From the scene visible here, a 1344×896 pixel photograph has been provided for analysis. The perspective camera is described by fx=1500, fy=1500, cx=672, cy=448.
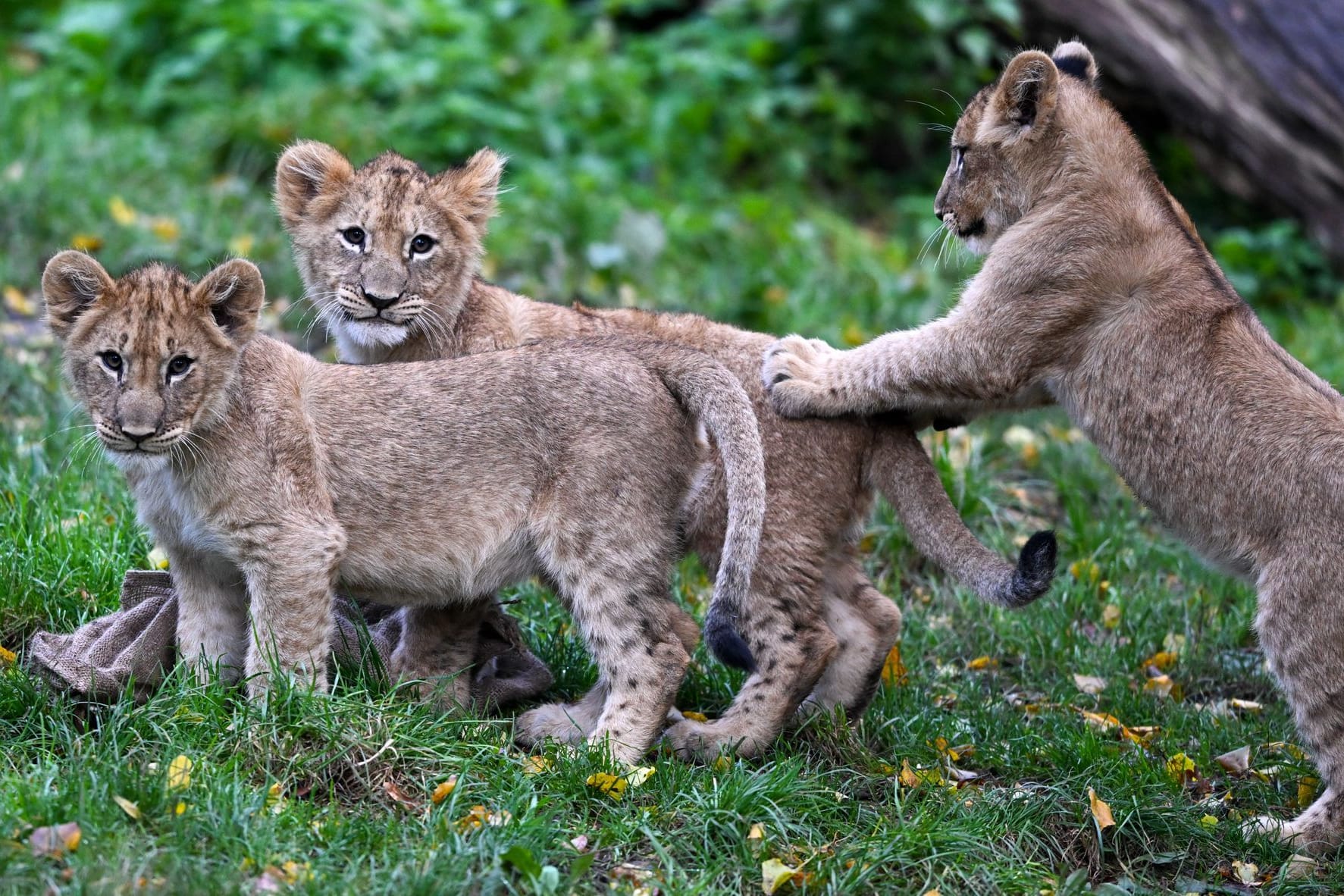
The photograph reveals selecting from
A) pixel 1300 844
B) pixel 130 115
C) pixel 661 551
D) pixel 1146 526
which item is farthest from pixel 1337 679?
pixel 130 115

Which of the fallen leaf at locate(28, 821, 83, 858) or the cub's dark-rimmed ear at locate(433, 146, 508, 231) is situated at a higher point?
the cub's dark-rimmed ear at locate(433, 146, 508, 231)

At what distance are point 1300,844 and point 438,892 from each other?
3294 mm

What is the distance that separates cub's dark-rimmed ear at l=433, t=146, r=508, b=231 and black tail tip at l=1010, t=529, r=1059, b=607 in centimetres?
333

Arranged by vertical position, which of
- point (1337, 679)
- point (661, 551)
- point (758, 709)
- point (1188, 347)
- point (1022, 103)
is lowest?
point (758, 709)

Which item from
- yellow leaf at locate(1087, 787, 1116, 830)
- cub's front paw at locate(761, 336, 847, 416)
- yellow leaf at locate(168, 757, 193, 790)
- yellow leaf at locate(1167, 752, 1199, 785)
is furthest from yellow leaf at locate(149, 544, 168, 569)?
yellow leaf at locate(1167, 752, 1199, 785)

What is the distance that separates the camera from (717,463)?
6.26 meters

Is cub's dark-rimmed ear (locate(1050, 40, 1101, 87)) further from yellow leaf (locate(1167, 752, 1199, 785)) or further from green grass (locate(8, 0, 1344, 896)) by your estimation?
yellow leaf (locate(1167, 752, 1199, 785))

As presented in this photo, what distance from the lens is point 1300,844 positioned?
5.71 metres

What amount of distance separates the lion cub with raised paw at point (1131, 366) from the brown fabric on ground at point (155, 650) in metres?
1.65

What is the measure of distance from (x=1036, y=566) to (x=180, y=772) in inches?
127

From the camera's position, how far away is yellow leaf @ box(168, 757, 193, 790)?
4.94 m

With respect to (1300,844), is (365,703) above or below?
below

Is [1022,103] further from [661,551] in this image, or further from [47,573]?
[47,573]

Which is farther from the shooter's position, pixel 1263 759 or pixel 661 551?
pixel 1263 759
